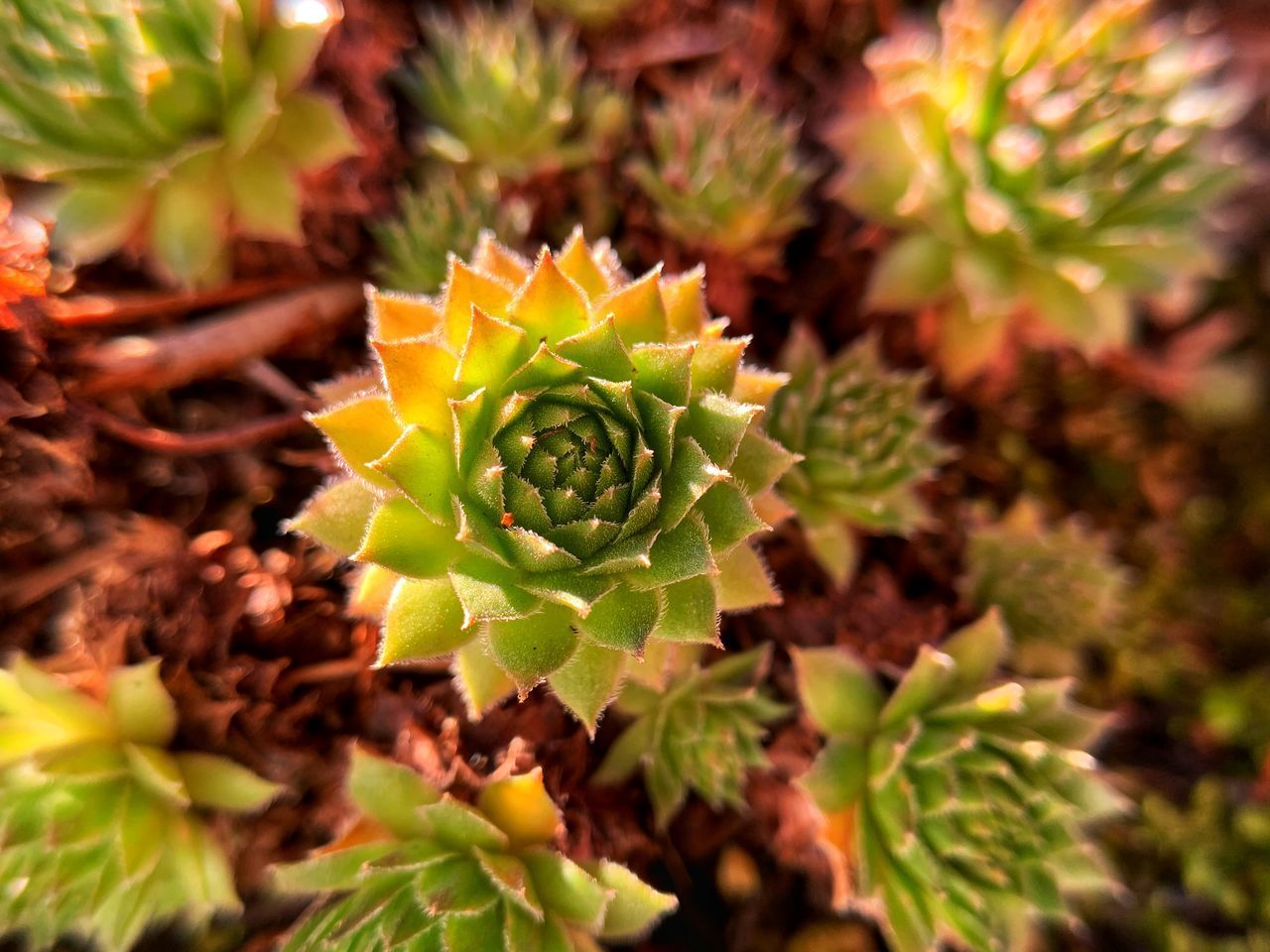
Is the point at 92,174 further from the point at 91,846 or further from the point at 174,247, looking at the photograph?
the point at 91,846

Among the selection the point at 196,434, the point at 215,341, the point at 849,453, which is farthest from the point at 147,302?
the point at 849,453

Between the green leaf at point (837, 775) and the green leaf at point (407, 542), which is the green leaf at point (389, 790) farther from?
the green leaf at point (837, 775)

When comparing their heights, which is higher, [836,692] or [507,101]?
[507,101]

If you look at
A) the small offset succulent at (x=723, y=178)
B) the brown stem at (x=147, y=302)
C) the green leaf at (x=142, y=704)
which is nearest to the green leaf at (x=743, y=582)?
the small offset succulent at (x=723, y=178)

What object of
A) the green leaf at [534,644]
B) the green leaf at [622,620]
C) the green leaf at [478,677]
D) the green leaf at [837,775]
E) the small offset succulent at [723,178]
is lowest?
the green leaf at [837,775]

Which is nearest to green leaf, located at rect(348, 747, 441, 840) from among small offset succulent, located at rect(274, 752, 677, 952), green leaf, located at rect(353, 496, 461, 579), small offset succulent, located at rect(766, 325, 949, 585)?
small offset succulent, located at rect(274, 752, 677, 952)

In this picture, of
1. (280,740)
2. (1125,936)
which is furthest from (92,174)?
(1125,936)

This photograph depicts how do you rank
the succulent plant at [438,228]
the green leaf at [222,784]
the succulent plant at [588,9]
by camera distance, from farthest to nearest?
1. the succulent plant at [588,9]
2. the succulent plant at [438,228]
3. the green leaf at [222,784]

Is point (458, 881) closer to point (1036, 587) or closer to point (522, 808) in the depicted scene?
point (522, 808)
